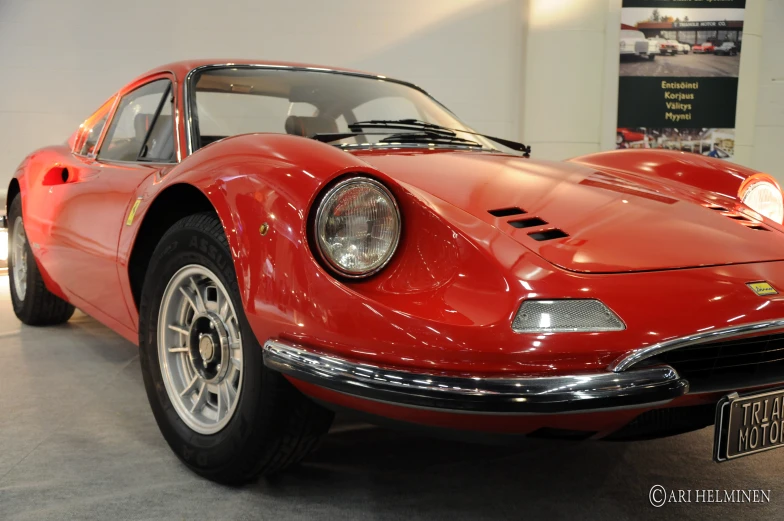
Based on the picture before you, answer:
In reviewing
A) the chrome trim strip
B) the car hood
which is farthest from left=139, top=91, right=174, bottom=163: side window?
the chrome trim strip

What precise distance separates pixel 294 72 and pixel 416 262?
1.32m

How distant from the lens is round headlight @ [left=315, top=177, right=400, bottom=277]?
141cm

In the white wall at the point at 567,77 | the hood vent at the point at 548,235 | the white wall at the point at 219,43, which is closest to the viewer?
the hood vent at the point at 548,235

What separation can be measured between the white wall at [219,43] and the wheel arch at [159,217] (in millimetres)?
3985

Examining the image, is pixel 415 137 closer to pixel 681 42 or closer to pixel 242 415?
pixel 242 415

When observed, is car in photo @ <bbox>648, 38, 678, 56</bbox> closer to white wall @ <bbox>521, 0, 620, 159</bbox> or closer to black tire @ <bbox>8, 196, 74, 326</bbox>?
white wall @ <bbox>521, 0, 620, 159</bbox>

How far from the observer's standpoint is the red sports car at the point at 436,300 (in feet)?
4.23

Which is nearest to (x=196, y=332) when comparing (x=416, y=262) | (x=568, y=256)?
(x=416, y=262)

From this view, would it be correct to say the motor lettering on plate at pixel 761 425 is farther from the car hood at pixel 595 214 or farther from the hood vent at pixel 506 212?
the hood vent at pixel 506 212

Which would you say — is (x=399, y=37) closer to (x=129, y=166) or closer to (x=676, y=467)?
(x=129, y=166)

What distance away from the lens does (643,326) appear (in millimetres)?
1303

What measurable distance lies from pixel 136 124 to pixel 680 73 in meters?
4.81

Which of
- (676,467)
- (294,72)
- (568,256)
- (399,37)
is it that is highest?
(399,37)

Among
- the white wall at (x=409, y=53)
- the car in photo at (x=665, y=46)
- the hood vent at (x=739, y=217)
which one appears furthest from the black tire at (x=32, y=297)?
the car in photo at (x=665, y=46)
